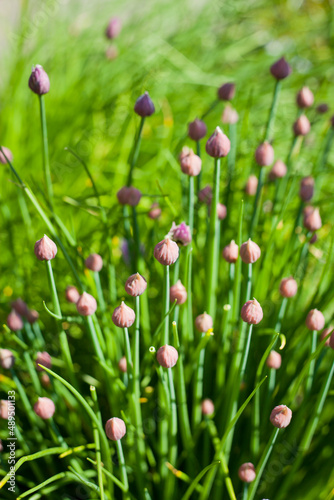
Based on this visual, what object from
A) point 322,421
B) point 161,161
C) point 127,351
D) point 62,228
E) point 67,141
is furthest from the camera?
point 67,141

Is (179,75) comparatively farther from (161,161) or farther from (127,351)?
(127,351)

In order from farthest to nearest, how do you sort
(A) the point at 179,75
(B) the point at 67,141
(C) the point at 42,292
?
(A) the point at 179,75 < (B) the point at 67,141 < (C) the point at 42,292

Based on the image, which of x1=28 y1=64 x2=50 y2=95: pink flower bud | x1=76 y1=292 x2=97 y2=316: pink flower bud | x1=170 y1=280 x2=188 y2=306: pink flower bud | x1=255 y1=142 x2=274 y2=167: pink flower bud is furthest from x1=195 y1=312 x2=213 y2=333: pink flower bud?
x1=28 y1=64 x2=50 y2=95: pink flower bud

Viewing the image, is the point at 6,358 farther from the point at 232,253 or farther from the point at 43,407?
the point at 232,253

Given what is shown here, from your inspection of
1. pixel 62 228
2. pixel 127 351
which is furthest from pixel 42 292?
pixel 127 351

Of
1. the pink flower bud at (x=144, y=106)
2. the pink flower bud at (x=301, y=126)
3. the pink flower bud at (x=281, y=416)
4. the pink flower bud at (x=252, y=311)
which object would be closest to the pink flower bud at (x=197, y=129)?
the pink flower bud at (x=144, y=106)

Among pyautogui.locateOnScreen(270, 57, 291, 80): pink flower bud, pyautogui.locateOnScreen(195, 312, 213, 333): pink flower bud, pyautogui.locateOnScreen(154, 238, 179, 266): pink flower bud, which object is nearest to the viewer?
pyautogui.locateOnScreen(154, 238, 179, 266): pink flower bud

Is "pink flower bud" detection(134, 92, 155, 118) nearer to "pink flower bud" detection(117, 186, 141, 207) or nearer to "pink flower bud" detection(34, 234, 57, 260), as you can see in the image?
"pink flower bud" detection(117, 186, 141, 207)
